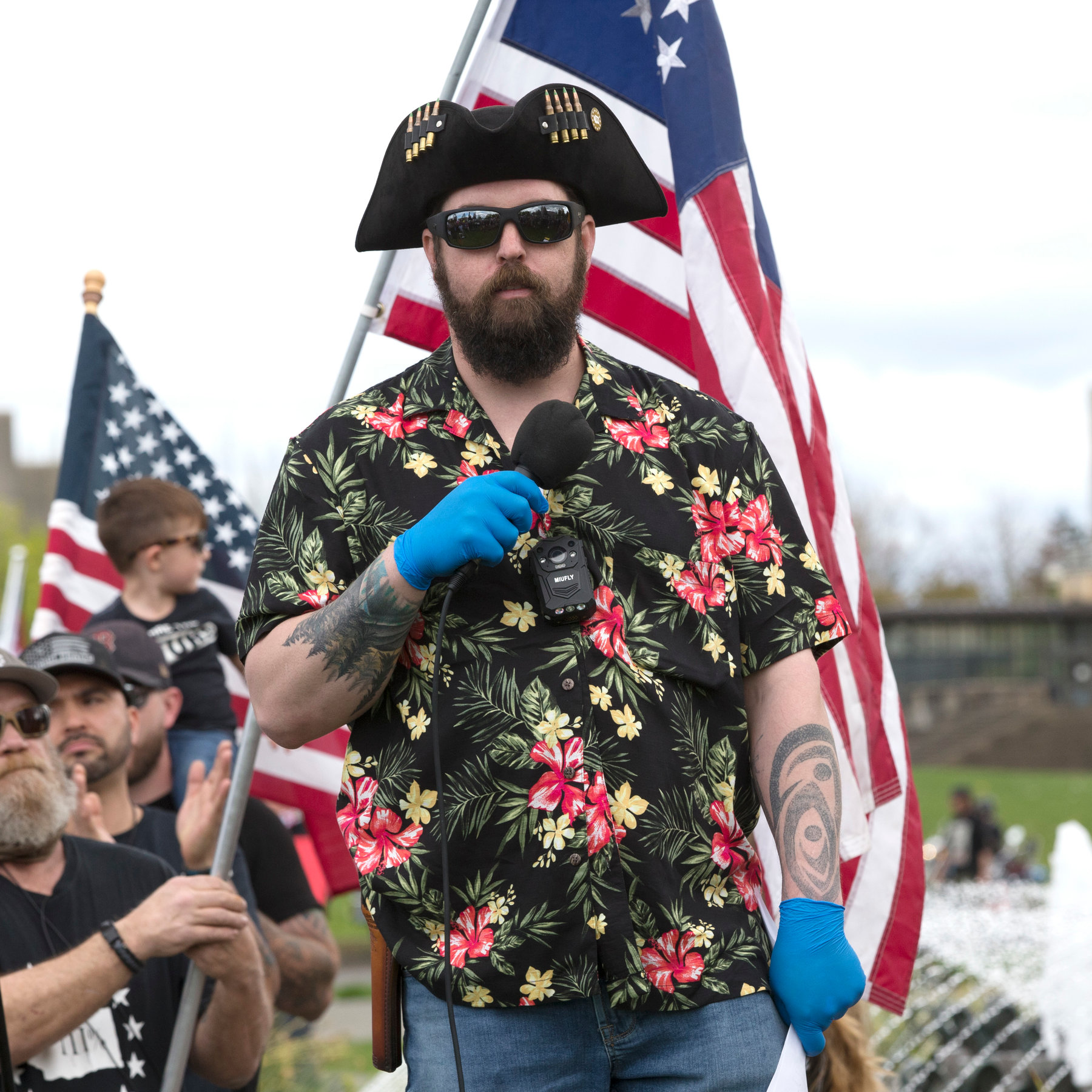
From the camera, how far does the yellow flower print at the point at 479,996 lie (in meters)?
2.16

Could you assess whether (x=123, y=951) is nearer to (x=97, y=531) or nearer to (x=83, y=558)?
(x=97, y=531)

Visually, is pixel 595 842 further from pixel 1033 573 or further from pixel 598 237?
pixel 1033 573

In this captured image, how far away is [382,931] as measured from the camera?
2256 mm

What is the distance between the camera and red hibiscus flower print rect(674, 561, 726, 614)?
7.81 feet

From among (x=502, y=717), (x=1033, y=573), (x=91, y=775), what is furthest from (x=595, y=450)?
(x=1033, y=573)

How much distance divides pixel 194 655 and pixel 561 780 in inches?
154

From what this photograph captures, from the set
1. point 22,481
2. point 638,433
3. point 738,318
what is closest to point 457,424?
point 638,433

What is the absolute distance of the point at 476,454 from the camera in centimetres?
245

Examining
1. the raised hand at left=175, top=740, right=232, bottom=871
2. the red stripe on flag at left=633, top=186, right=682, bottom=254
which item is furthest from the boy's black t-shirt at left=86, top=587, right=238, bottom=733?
the red stripe on flag at left=633, top=186, right=682, bottom=254

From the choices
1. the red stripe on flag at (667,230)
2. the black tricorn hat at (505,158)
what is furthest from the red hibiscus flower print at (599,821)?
the red stripe on flag at (667,230)

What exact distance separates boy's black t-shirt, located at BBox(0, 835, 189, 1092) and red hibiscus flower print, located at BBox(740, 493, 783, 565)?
81.3 inches

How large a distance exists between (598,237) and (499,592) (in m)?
2.18

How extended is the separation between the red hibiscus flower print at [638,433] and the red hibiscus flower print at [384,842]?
0.78m

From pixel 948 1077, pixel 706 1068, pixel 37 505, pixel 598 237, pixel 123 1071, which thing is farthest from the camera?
pixel 37 505
